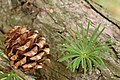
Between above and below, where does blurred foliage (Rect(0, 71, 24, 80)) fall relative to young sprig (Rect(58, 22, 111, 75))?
below

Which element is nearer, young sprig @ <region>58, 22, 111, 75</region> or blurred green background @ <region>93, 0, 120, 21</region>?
young sprig @ <region>58, 22, 111, 75</region>

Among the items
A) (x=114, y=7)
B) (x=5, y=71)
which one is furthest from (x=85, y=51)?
(x=114, y=7)

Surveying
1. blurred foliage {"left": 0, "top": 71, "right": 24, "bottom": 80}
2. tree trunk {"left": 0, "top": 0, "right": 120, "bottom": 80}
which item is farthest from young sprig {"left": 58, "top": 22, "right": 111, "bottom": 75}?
blurred foliage {"left": 0, "top": 71, "right": 24, "bottom": 80}

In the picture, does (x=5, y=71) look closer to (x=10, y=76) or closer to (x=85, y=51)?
(x=10, y=76)

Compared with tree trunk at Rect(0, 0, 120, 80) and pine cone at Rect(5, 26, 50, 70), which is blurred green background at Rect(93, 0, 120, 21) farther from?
pine cone at Rect(5, 26, 50, 70)

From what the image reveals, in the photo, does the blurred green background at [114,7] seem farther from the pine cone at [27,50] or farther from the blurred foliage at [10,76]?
the blurred foliage at [10,76]
